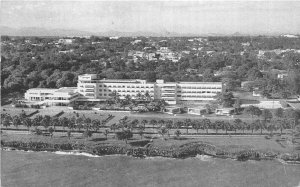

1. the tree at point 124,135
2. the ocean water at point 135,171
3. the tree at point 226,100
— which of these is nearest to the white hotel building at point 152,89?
the tree at point 226,100

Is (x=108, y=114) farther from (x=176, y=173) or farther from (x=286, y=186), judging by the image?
(x=286, y=186)

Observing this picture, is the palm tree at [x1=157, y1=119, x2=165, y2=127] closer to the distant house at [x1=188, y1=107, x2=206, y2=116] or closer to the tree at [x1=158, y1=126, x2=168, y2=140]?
the tree at [x1=158, y1=126, x2=168, y2=140]

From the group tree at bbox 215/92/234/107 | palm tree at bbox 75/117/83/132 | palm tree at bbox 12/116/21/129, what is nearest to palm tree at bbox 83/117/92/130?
palm tree at bbox 75/117/83/132

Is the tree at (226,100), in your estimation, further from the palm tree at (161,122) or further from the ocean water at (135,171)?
the ocean water at (135,171)

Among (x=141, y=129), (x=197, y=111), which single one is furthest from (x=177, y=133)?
(x=197, y=111)

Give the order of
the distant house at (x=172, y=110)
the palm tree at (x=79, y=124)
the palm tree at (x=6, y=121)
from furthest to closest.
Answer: the distant house at (x=172, y=110)
the palm tree at (x=6, y=121)
the palm tree at (x=79, y=124)

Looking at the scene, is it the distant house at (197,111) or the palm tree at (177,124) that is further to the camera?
the distant house at (197,111)

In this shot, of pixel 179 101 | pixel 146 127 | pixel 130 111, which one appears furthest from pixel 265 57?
pixel 146 127
